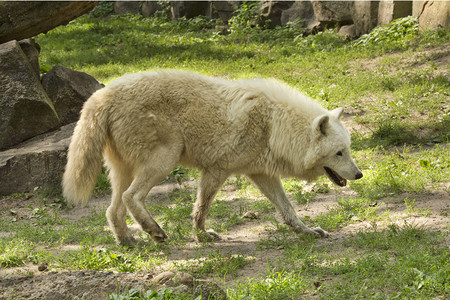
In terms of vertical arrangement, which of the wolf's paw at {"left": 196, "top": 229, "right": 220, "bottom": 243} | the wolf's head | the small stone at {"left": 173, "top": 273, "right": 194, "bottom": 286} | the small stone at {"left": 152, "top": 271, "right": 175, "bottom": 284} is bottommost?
the wolf's paw at {"left": 196, "top": 229, "right": 220, "bottom": 243}

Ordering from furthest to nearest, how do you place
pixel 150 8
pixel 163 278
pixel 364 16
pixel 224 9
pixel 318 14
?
pixel 150 8 → pixel 224 9 → pixel 318 14 → pixel 364 16 → pixel 163 278

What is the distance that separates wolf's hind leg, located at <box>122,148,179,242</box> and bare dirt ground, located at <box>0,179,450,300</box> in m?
0.38

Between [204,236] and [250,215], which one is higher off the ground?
[204,236]

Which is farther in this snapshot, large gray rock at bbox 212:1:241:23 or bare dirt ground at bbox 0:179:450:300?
large gray rock at bbox 212:1:241:23

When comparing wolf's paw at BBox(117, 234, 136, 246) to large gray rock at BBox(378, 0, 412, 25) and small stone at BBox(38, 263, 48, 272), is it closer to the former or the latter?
small stone at BBox(38, 263, 48, 272)

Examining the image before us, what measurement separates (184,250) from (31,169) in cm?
345

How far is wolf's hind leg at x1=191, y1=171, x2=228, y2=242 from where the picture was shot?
5922 millimetres

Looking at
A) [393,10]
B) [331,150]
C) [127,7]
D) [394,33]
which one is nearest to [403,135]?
[331,150]

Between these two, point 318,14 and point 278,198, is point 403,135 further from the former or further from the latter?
point 318,14

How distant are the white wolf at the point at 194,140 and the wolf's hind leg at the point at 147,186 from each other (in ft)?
0.04

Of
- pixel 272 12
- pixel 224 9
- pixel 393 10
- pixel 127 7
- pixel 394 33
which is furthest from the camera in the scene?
pixel 127 7

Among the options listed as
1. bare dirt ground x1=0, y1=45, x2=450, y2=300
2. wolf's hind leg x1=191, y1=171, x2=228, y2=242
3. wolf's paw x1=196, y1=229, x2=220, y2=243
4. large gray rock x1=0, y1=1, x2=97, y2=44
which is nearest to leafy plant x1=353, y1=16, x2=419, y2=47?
bare dirt ground x1=0, y1=45, x2=450, y2=300

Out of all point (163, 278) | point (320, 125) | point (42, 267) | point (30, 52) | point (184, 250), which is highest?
point (30, 52)

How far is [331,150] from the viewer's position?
5855 mm
